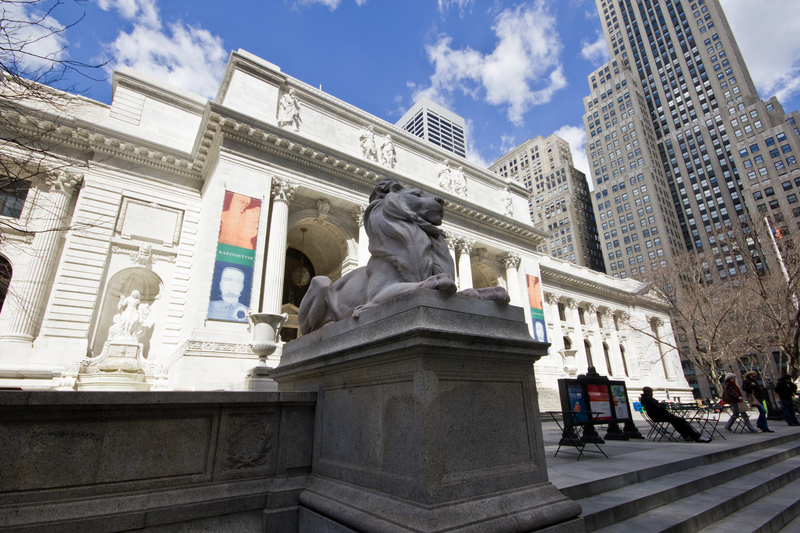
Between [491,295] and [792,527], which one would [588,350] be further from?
[491,295]

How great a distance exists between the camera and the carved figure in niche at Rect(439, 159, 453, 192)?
26959 millimetres

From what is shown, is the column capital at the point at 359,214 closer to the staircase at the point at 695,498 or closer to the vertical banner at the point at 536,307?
the vertical banner at the point at 536,307

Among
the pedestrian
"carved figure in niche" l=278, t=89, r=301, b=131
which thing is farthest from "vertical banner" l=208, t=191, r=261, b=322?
the pedestrian

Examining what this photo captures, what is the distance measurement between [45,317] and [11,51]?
1325 cm

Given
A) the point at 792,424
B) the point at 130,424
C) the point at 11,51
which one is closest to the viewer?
the point at 130,424

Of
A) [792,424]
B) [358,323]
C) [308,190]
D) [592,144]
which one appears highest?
[592,144]

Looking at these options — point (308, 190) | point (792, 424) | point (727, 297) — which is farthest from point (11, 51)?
point (727, 297)

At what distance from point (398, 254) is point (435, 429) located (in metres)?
1.66

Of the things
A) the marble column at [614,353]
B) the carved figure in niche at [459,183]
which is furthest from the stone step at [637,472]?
the marble column at [614,353]

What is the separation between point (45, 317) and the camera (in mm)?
14961

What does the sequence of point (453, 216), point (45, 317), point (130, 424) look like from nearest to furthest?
point (130, 424) < point (45, 317) < point (453, 216)

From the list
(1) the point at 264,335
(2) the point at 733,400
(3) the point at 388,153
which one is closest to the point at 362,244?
(3) the point at 388,153

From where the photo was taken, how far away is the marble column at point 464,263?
2459 centimetres

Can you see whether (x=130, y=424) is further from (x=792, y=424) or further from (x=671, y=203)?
(x=671, y=203)
